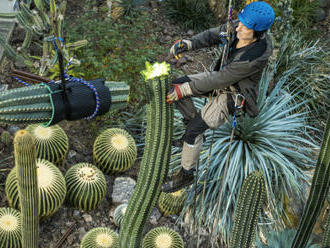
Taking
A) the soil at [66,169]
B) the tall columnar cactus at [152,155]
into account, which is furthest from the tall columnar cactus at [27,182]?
the soil at [66,169]

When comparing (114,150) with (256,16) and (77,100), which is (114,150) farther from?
(77,100)

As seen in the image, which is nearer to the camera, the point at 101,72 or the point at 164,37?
the point at 101,72

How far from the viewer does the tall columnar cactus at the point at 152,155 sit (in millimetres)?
2758

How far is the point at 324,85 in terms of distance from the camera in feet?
23.0

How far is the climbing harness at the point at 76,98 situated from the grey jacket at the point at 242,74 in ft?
3.47

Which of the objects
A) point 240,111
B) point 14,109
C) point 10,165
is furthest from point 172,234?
point 14,109

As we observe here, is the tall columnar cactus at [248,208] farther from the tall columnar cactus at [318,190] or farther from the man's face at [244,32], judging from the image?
the man's face at [244,32]

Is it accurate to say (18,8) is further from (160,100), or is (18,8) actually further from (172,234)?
(160,100)

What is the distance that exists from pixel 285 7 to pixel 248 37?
3229 mm

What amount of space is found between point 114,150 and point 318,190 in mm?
2984

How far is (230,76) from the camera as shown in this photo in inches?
140

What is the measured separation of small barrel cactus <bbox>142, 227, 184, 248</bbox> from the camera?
4578 mm

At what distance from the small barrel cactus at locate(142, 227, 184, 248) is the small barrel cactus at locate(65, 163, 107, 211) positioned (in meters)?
0.76

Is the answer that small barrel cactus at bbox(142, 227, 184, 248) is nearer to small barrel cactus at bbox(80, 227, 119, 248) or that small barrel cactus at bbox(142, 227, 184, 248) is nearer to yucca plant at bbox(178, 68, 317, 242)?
small barrel cactus at bbox(80, 227, 119, 248)
